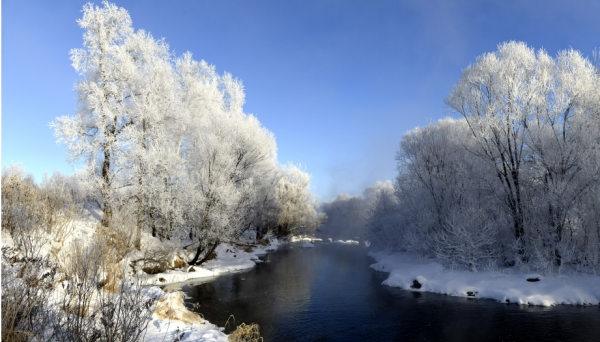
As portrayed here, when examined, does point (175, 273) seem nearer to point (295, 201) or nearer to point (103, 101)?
point (103, 101)

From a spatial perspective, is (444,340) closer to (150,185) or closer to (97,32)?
(150,185)

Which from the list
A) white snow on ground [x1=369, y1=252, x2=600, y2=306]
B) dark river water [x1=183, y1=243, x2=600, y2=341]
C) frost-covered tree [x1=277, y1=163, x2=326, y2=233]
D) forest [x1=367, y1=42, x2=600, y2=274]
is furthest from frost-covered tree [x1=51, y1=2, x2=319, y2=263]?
frost-covered tree [x1=277, y1=163, x2=326, y2=233]

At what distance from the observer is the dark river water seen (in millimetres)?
10727

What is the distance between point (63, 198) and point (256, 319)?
35.9ft

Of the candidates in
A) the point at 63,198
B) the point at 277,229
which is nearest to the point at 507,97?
the point at 63,198

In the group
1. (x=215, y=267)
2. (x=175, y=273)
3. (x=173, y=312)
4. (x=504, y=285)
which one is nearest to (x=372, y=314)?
(x=173, y=312)

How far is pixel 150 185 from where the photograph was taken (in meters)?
20.3

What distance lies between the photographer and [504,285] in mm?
16266

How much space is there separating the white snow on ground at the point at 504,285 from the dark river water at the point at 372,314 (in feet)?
2.60

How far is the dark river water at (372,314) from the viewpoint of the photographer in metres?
10.7

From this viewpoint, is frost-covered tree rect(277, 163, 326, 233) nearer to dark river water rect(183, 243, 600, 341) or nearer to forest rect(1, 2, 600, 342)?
forest rect(1, 2, 600, 342)

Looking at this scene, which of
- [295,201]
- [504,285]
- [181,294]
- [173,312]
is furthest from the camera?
[295,201]

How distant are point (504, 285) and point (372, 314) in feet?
28.2

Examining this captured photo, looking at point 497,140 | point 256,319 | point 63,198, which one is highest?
point 497,140
